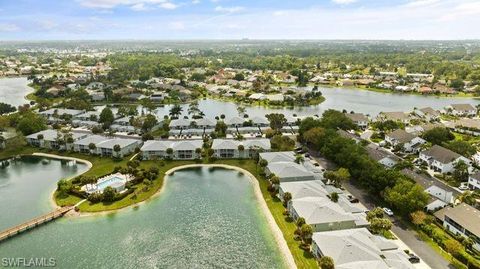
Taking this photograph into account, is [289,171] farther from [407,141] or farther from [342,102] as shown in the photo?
[342,102]

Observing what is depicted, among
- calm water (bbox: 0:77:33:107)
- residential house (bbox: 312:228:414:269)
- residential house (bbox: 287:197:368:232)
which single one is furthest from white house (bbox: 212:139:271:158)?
calm water (bbox: 0:77:33:107)

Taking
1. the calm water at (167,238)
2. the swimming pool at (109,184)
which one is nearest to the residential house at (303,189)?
the calm water at (167,238)

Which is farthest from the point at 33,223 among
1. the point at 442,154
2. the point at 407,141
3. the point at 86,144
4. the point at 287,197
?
the point at 407,141

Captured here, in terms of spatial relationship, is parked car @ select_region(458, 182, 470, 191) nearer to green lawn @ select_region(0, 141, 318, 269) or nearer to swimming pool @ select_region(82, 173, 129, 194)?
green lawn @ select_region(0, 141, 318, 269)

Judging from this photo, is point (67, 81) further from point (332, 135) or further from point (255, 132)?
point (332, 135)

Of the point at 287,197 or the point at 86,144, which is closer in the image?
the point at 287,197

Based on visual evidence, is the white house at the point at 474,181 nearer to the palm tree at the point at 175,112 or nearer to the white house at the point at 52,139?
the palm tree at the point at 175,112
